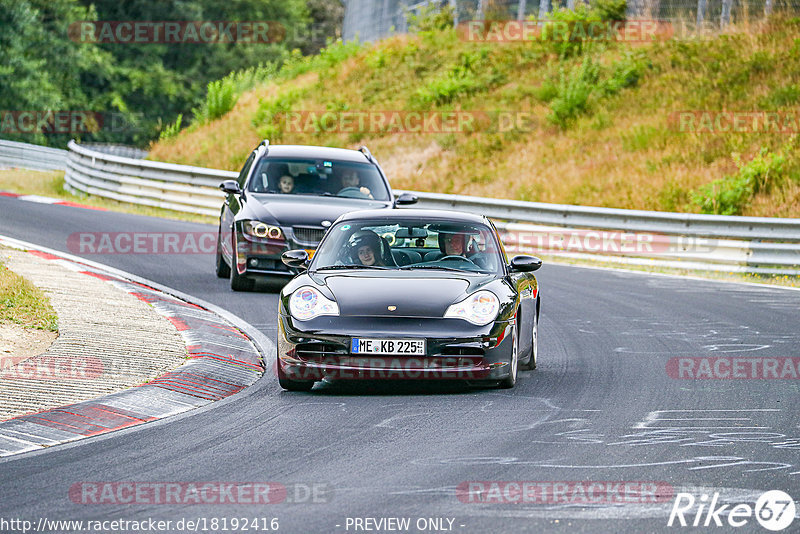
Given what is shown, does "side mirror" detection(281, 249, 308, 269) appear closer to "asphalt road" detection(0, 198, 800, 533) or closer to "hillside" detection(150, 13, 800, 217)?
"asphalt road" detection(0, 198, 800, 533)

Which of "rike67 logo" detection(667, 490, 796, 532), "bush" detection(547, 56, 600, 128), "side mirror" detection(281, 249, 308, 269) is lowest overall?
"rike67 logo" detection(667, 490, 796, 532)

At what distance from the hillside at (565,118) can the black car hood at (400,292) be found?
52.4 ft

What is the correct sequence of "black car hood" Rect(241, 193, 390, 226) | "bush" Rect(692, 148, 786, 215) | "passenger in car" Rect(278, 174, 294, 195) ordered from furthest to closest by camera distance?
"bush" Rect(692, 148, 786, 215) < "passenger in car" Rect(278, 174, 294, 195) < "black car hood" Rect(241, 193, 390, 226)

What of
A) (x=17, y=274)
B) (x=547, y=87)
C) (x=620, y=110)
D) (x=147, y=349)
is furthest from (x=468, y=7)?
(x=147, y=349)

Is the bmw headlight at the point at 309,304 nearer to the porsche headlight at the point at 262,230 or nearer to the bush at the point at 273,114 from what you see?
the porsche headlight at the point at 262,230

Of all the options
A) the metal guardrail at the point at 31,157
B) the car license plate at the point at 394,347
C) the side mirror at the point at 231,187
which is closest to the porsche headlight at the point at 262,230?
the side mirror at the point at 231,187

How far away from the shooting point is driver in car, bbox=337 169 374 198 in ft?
53.3

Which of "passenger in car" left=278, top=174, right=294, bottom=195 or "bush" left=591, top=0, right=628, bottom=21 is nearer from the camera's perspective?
"passenger in car" left=278, top=174, right=294, bottom=195

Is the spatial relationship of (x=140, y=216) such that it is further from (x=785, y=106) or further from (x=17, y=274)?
(x=785, y=106)

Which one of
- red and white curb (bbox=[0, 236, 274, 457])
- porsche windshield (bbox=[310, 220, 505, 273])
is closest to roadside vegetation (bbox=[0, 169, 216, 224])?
red and white curb (bbox=[0, 236, 274, 457])

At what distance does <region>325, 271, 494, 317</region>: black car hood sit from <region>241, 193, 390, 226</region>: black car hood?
5.19 meters

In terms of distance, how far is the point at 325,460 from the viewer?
276 inches

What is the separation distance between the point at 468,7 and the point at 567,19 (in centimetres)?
546

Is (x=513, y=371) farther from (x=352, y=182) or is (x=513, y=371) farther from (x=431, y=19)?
(x=431, y=19)
